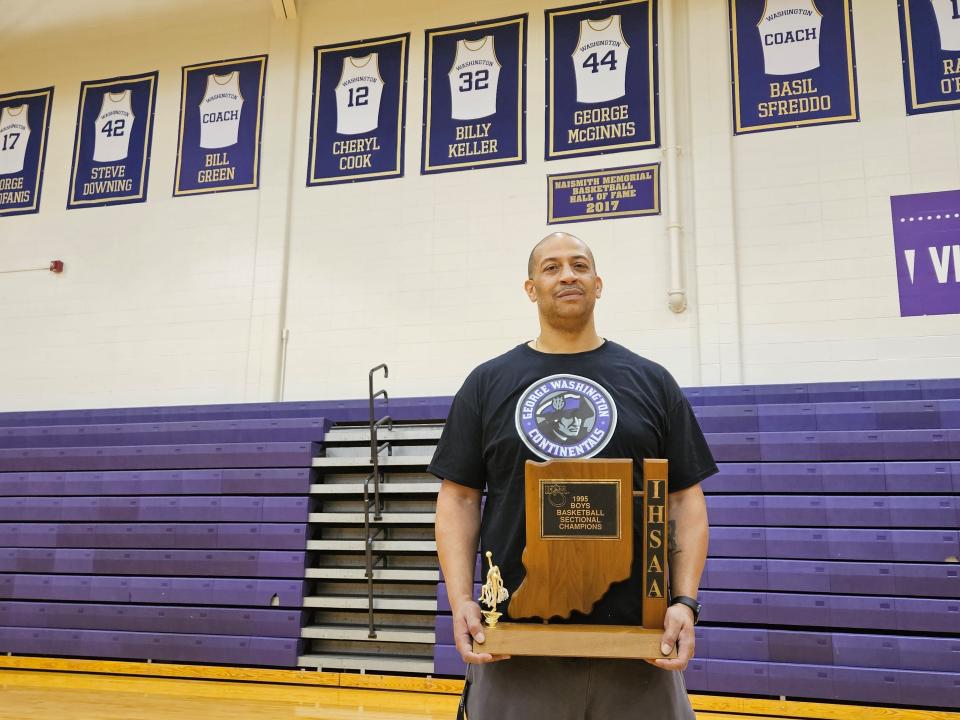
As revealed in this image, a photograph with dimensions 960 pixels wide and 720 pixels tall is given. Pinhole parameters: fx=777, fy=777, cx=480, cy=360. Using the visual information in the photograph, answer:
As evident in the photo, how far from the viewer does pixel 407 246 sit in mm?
7273

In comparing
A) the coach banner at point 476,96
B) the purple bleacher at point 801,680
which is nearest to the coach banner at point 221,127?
the coach banner at point 476,96

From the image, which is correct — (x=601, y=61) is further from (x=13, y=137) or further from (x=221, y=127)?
(x=13, y=137)

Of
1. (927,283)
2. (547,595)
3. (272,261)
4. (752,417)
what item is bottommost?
(547,595)

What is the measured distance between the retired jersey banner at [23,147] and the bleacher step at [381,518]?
5.18 metres

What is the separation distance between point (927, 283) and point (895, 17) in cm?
234

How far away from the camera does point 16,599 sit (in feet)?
20.2

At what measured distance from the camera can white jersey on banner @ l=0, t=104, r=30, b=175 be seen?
852 cm

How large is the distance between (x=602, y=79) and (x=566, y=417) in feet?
20.3

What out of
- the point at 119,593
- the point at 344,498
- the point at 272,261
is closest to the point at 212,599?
the point at 119,593

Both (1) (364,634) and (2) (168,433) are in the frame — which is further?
(2) (168,433)

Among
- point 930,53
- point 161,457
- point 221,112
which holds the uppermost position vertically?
point 221,112

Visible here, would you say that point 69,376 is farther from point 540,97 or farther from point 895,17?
point 895,17

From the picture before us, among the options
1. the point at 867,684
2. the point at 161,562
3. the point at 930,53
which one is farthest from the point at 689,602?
the point at 930,53

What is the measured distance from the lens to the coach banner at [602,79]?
6.92m
